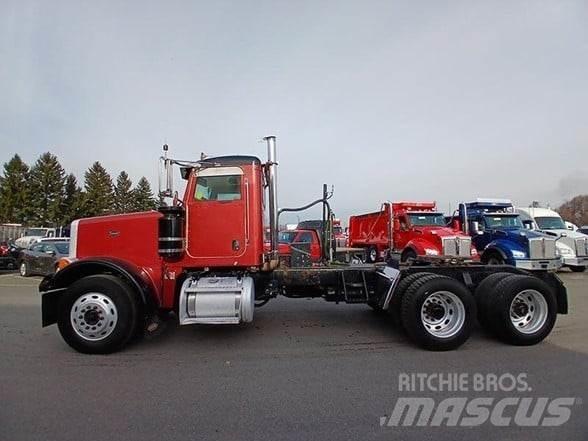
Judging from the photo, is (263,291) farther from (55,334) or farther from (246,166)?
(55,334)

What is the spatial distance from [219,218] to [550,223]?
18077 mm

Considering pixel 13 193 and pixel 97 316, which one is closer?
pixel 97 316

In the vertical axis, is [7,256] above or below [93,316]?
above

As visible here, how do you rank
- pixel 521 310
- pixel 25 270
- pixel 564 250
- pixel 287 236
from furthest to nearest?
pixel 25 270 → pixel 564 250 → pixel 287 236 → pixel 521 310

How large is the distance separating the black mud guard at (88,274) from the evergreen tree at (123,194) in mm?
62629

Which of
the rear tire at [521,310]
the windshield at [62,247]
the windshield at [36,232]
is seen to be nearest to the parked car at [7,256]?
the windshield at [62,247]

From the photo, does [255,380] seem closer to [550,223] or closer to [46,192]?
[550,223]

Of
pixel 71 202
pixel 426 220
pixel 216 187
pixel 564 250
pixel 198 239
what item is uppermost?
pixel 71 202

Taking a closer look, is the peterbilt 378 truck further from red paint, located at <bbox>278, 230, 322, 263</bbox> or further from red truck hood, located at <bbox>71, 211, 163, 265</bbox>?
red paint, located at <bbox>278, 230, 322, 263</bbox>

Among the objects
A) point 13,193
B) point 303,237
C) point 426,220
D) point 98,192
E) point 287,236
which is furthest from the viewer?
point 98,192

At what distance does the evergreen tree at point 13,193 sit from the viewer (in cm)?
5397

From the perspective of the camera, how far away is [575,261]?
1552cm

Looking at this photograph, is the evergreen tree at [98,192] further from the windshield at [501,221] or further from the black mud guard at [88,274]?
the black mud guard at [88,274]

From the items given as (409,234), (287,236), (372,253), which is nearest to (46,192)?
(372,253)
